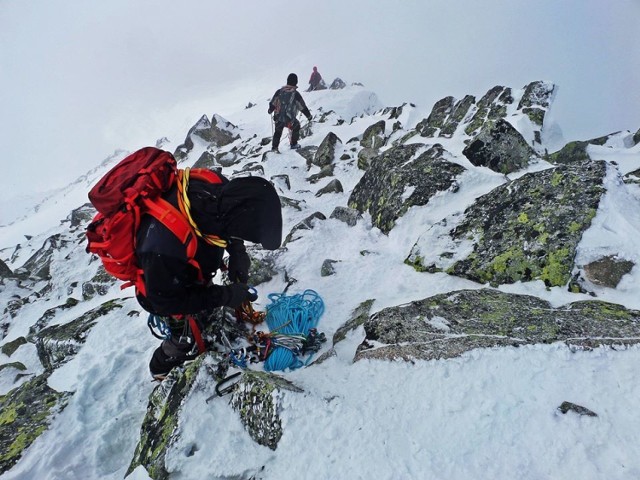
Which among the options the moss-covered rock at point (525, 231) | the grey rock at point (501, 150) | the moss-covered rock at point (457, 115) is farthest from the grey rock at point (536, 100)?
the moss-covered rock at point (525, 231)

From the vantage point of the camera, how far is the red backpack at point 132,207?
A: 2.74 m

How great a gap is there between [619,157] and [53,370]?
11.6 m

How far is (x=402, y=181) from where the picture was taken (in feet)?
22.0

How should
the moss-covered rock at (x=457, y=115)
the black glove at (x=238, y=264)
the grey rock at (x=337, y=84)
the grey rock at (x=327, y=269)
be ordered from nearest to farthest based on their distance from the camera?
the black glove at (x=238, y=264) → the grey rock at (x=327, y=269) → the moss-covered rock at (x=457, y=115) → the grey rock at (x=337, y=84)

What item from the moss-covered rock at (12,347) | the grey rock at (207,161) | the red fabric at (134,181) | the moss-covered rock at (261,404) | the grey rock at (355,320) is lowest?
the moss-covered rock at (12,347)

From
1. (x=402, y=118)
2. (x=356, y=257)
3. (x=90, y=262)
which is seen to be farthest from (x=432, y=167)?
(x=90, y=262)

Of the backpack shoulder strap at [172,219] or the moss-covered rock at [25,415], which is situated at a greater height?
the backpack shoulder strap at [172,219]

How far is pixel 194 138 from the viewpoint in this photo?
23.1m

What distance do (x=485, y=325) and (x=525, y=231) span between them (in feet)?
5.74

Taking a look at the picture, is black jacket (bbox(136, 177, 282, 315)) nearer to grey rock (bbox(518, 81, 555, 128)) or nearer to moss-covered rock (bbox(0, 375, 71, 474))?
moss-covered rock (bbox(0, 375, 71, 474))

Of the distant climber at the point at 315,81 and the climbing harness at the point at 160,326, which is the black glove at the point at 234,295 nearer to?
the climbing harness at the point at 160,326

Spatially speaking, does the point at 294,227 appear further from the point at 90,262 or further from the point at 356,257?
the point at 90,262

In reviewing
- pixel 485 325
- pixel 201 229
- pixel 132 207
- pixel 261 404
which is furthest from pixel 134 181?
pixel 485 325

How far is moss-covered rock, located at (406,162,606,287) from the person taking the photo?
4.14 metres
